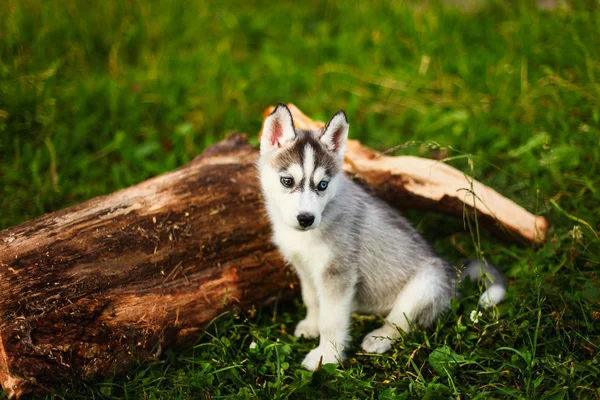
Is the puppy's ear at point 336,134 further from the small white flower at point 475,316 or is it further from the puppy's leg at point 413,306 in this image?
the small white flower at point 475,316

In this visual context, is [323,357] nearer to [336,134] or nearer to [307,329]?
[307,329]

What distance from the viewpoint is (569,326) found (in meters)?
3.49

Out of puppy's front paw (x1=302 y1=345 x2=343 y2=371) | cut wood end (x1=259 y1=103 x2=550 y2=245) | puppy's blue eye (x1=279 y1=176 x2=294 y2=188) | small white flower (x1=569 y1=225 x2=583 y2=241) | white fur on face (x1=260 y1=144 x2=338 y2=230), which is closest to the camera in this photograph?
white fur on face (x1=260 y1=144 x2=338 y2=230)

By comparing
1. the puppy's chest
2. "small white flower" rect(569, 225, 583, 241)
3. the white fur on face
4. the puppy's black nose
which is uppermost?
the white fur on face

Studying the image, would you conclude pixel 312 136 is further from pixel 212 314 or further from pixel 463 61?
pixel 463 61

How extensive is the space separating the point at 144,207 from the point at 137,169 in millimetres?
1732

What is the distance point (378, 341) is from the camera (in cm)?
386

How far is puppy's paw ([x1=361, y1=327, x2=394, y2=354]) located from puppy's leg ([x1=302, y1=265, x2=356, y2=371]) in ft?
0.65

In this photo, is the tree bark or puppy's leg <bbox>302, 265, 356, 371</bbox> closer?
the tree bark

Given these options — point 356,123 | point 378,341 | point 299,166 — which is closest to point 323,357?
point 378,341

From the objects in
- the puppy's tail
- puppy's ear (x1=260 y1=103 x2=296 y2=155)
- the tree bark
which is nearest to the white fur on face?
puppy's ear (x1=260 y1=103 x2=296 y2=155)

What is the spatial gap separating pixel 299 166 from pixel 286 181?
5.7 inches

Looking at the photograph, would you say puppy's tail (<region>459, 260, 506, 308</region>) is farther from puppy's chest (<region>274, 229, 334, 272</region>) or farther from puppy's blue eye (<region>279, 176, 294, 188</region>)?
puppy's blue eye (<region>279, 176, 294, 188</region>)

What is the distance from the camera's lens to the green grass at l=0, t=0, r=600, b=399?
347 centimetres
